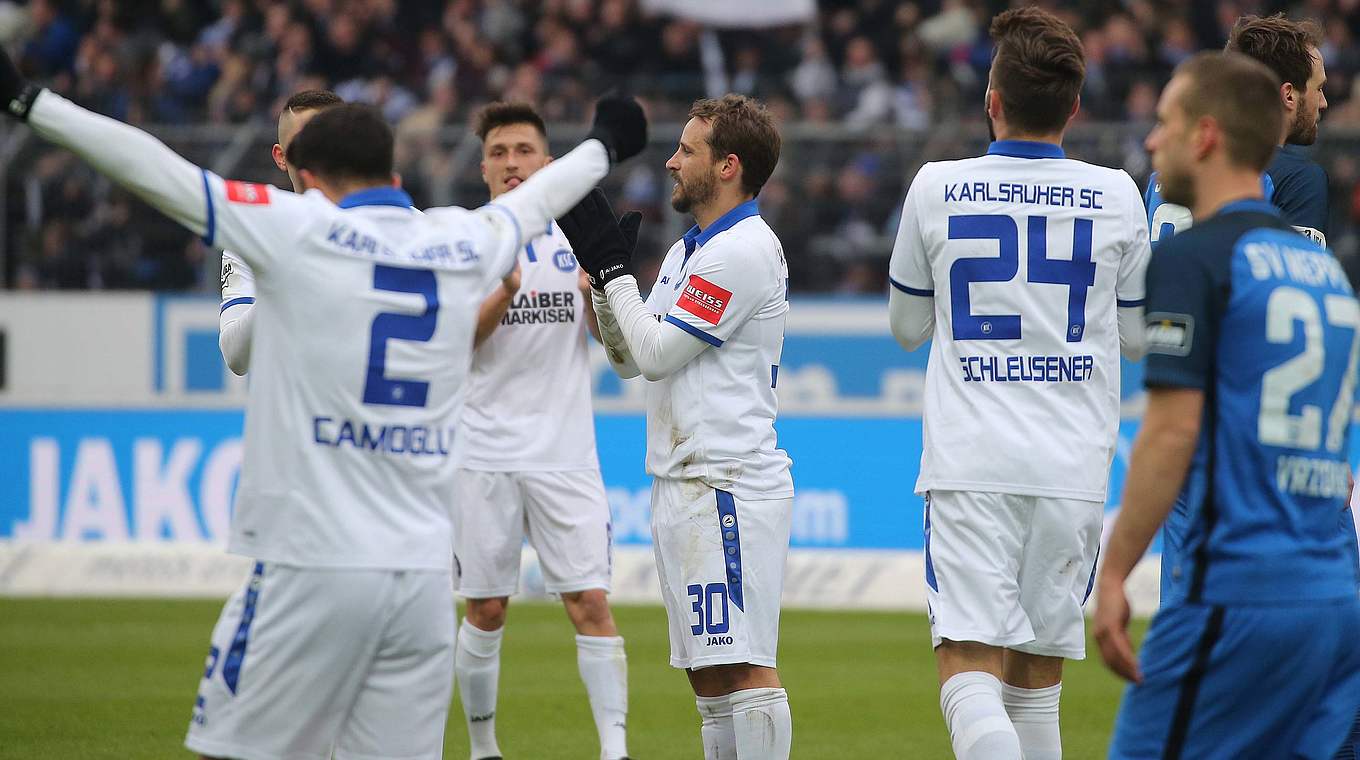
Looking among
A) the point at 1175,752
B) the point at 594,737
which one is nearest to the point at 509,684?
the point at 594,737

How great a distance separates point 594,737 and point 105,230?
33.5 ft

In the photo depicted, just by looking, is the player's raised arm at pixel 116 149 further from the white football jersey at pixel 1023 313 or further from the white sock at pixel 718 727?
the white sock at pixel 718 727

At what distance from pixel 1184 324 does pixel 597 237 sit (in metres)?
2.35

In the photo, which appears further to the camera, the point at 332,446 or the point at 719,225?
the point at 719,225

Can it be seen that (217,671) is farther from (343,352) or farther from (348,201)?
(348,201)

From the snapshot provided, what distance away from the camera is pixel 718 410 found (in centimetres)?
549

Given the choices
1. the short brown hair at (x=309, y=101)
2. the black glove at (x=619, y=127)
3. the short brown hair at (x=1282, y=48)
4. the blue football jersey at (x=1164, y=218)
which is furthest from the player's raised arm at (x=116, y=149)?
the short brown hair at (x=1282, y=48)

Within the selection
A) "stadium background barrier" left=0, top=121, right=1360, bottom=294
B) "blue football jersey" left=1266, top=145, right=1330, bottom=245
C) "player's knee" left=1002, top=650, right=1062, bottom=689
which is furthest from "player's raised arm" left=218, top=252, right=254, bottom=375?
"stadium background barrier" left=0, top=121, right=1360, bottom=294

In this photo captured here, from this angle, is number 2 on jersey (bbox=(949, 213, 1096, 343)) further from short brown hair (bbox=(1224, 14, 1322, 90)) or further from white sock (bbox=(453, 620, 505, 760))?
white sock (bbox=(453, 620, 505, 760))

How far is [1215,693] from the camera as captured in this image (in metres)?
3.55

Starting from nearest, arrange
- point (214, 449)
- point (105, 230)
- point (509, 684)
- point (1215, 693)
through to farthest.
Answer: point (1215, 693)
point (509, 684)
point (214, 449)
point (105, 230)

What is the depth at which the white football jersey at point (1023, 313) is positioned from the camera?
4824 mm

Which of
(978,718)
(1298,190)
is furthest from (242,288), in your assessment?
(1298,190)

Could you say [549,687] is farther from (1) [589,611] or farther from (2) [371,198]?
(2) [371,198]
